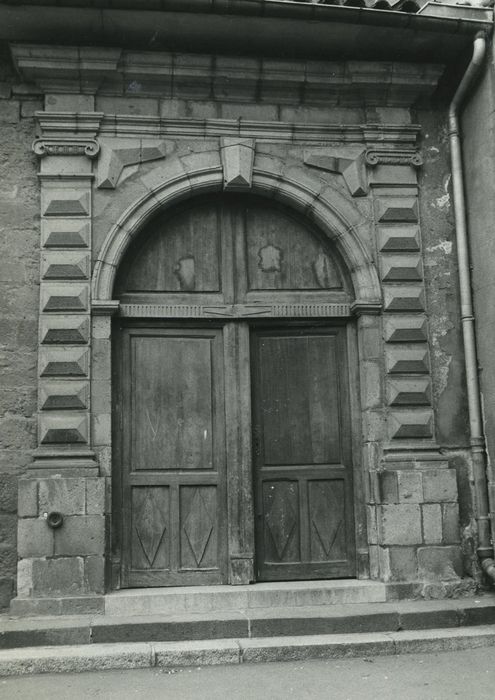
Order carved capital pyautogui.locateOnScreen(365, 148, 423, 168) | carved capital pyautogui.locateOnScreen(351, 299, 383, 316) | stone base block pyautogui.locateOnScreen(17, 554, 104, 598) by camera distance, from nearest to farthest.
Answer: stone base block pyautogui.locateOnScreen(17, 554, 104, 598) < carved capital pyautogui.locateOnScreen(351, 299, 383, 316) < carved capital pyautogui.locateOnScreen(365, 148, 423, 168)

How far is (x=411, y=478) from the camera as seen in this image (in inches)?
251

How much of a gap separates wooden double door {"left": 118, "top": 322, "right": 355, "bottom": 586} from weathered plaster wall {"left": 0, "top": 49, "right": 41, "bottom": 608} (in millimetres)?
770

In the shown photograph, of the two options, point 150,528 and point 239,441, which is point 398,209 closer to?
point 239,441

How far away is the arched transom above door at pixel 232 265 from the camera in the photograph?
263 inches

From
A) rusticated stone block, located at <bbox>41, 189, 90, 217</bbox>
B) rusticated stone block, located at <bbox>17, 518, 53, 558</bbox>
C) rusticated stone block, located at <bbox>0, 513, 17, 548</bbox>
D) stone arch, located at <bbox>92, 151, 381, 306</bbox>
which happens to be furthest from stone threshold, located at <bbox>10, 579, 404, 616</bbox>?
rusticated stone block, located at <bbox>41, 189, 90, 217</bbox>

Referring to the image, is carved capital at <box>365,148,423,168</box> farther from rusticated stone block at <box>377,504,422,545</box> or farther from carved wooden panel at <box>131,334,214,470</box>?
rusticated stone block at <box>377,504,422,545</box>

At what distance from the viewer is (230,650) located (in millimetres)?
5492

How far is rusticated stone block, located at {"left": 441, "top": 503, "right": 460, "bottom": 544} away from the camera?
6352 millimetres

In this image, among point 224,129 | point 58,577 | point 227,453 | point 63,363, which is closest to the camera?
point 58,577

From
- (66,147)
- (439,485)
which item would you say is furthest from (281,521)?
(66,147)

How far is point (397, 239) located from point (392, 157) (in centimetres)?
75

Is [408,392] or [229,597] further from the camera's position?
[408,392]

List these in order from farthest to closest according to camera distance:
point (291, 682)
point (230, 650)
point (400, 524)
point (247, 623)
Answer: point (400, 524), point (247, 623), point (230, 650), point (291, 682)

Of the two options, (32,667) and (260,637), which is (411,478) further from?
(32,667)
